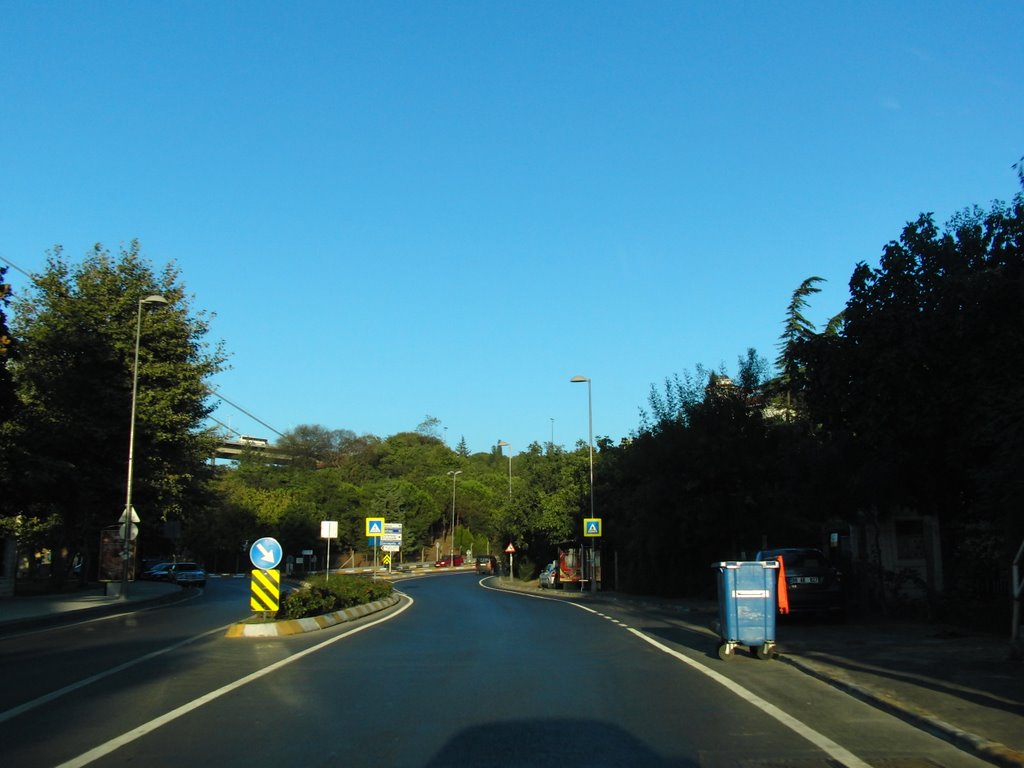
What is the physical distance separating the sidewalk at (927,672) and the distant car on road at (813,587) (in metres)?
0.41

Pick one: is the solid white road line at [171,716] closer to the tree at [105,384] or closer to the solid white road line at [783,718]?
the solid white road line at [783,718]

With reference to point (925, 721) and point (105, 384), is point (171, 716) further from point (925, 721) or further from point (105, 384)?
point (105, 384)

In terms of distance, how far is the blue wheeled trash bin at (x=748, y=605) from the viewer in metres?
12.7

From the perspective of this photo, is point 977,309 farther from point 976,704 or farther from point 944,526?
point 976,704

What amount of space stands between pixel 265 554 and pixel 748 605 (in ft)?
35.2

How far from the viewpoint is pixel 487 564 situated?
316 feet

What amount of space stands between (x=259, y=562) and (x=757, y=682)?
11.5 meters

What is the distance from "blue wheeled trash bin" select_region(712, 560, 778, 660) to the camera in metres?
12.7

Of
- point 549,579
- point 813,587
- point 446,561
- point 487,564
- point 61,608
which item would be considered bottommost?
point 446,561

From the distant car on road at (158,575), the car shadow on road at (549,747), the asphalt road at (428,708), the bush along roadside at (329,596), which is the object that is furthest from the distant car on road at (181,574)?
the car shadow on road at (549,747)

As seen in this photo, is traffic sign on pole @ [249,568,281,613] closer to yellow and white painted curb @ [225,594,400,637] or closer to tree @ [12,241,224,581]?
yellow and white painted curb @ [225,594,400,637]

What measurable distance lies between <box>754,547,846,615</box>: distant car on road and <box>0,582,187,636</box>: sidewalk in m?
17.3

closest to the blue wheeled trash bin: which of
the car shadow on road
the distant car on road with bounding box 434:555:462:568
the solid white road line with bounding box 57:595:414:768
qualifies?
the car shadow on road

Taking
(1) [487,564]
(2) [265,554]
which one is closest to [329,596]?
(2) [265,554]
